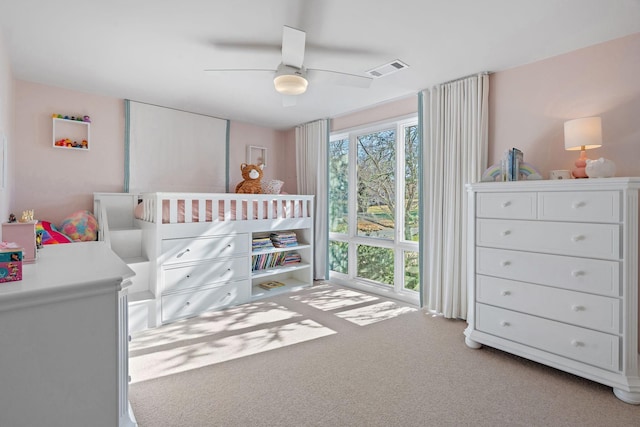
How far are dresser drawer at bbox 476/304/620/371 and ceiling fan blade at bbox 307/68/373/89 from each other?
2029 millimetres

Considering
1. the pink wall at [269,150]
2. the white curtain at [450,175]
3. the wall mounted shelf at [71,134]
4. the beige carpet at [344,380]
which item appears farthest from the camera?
the pink wall at [269,150]

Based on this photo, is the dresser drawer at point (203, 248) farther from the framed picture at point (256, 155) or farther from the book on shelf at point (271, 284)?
the framed picture at point (256, 155)

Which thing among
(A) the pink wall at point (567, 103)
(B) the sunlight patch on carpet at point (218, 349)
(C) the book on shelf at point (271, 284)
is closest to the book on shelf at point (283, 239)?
(C) the book on shelf at point (271, 284)

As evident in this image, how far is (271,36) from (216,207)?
1.87 m

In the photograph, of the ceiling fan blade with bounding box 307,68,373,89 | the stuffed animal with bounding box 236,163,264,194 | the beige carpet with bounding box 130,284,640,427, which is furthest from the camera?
the stuffed animal with bounding box 236,163,264,194

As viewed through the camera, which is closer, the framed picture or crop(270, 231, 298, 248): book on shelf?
crop(270, 231, 298, 248): book on shelf

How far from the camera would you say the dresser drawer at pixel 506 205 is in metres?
2.30

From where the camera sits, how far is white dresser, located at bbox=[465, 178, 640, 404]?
6.30 ft

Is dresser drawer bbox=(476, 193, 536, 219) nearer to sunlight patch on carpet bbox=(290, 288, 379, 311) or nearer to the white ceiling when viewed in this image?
the white ceiling

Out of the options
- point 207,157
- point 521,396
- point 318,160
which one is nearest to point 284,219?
point 318,160

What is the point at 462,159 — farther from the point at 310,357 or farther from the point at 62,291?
the point at 62,291

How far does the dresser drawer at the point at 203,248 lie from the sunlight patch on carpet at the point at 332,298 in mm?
924

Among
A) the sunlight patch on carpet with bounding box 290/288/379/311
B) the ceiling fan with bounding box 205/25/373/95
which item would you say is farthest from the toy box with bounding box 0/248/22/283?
the sunlight patch on carpet with bounding box 290/288/379/311

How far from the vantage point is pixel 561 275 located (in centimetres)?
215
